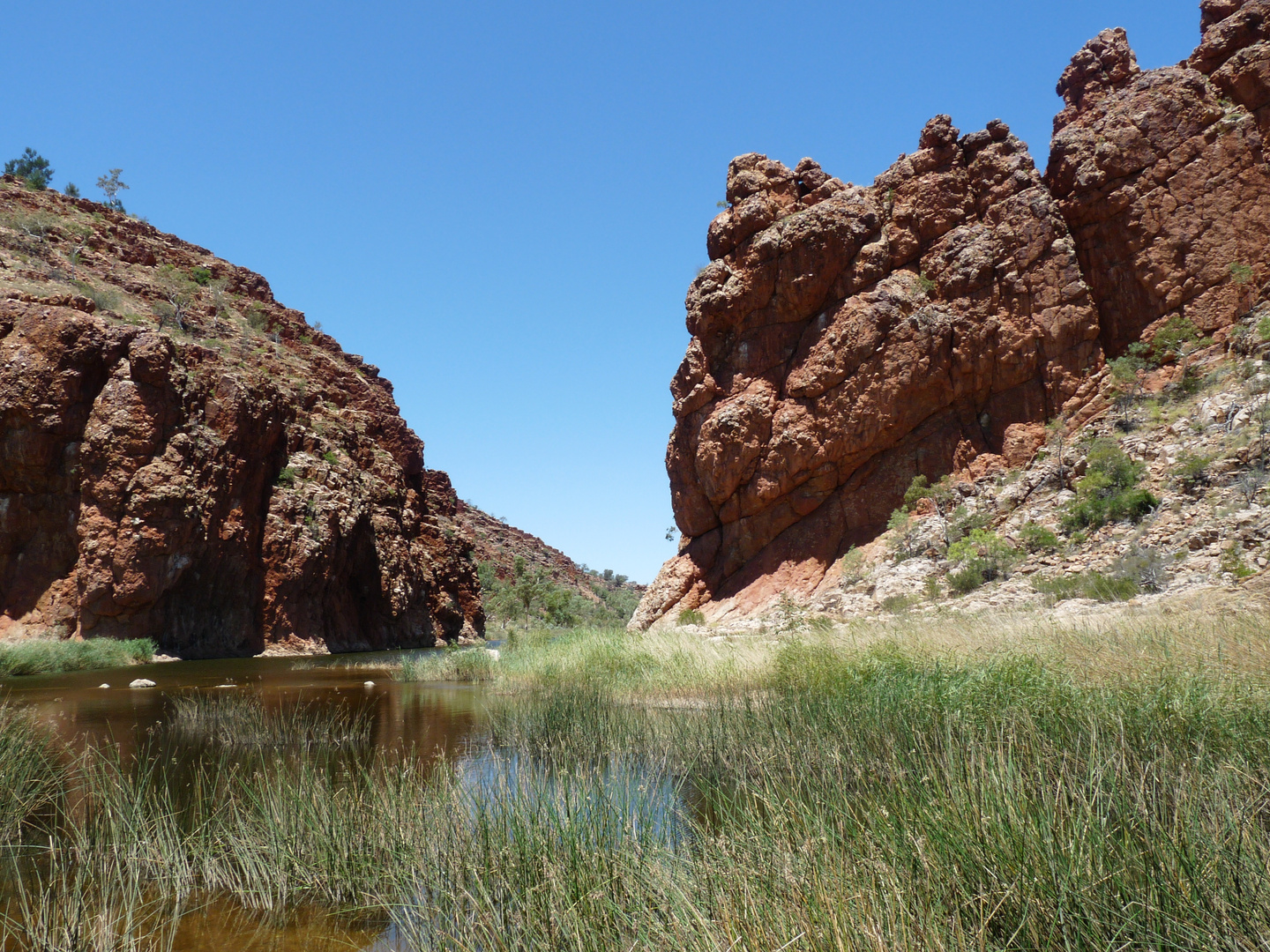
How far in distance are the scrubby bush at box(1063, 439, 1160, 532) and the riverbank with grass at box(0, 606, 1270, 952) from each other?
11.2 meters

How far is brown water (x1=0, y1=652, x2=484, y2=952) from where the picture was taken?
4.45m

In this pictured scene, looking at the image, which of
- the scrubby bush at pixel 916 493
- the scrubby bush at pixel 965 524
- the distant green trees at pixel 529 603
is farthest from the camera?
the distant green trees at pixel 529 603

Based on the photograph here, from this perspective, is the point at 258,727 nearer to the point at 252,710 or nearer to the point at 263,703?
the point at 252,710

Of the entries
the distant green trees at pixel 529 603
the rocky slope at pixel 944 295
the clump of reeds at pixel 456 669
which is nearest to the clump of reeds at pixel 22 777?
the clump of reeds at pixel 456 669

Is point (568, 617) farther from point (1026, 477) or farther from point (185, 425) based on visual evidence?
point (1026, 477)

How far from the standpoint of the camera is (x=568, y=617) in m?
71.2

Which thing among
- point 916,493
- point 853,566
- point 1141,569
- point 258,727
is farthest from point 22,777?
point 916,493

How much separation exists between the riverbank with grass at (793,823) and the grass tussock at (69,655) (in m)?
17.3

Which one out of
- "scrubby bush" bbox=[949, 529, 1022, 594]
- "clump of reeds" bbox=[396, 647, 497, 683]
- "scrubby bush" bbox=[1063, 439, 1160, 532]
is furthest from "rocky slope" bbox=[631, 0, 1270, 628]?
"clump of reeds" bbox=[396, 647, 497, 683]

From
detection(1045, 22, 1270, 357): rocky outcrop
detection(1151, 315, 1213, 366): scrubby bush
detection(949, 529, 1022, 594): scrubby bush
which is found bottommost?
detection(949, 529, 1022, 594): scrubby bush

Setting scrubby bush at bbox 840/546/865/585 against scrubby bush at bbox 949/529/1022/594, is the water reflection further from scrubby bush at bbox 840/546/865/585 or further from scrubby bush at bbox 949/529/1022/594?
scrubby bush at bbox 840/546/865/585

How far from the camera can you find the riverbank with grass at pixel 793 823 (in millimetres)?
2869

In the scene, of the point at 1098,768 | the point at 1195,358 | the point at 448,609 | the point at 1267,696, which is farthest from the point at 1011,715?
the point at 448,609

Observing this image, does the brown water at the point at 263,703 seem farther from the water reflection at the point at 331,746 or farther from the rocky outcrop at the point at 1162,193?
the rocky outcrop at the point at 1162,193
